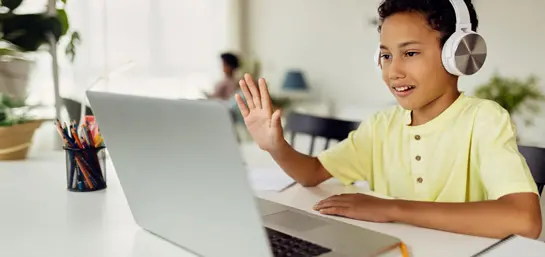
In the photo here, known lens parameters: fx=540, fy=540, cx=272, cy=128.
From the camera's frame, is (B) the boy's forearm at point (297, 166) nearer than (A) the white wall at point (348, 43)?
Yes

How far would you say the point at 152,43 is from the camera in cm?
456

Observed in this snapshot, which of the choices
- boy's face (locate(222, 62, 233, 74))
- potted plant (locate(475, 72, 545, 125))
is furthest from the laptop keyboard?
boy's face (locate(222, 62, 233, 74))

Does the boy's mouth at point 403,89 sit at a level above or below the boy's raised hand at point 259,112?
above

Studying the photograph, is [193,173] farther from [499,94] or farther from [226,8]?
[226,8]

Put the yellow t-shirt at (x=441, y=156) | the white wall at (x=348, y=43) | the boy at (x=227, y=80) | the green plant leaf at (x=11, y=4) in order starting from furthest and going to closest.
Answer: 1. the boy at (x=227, y=80)
2. the white wall at (x=348, y=43)
3. the green plant leaf at (x=11, y=4)
4. the yellow t-shirt at (x=441, y=156)

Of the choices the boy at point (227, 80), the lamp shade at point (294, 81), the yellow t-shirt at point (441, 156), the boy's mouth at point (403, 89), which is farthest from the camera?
the lamp shade at point (294, 81)

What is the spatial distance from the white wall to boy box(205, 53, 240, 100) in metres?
0.56

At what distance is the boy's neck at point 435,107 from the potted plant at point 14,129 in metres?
1.07

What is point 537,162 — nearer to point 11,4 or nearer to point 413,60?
point 413,60

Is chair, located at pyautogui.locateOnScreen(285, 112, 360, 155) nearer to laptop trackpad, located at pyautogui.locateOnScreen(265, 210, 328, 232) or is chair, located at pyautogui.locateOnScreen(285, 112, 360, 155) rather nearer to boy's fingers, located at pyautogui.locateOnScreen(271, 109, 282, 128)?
boy's fingers, located at pyautogui.locateOnScreen(271, 109, 282, 128)

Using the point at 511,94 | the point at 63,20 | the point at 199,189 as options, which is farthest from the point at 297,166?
the point at 511,94

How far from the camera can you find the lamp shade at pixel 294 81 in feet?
15.1

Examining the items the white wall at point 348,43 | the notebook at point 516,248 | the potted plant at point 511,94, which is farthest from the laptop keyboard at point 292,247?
the white wall at point 348,43

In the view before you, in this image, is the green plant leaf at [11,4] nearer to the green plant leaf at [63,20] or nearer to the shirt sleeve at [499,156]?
the green plant leaf at [63,20]
